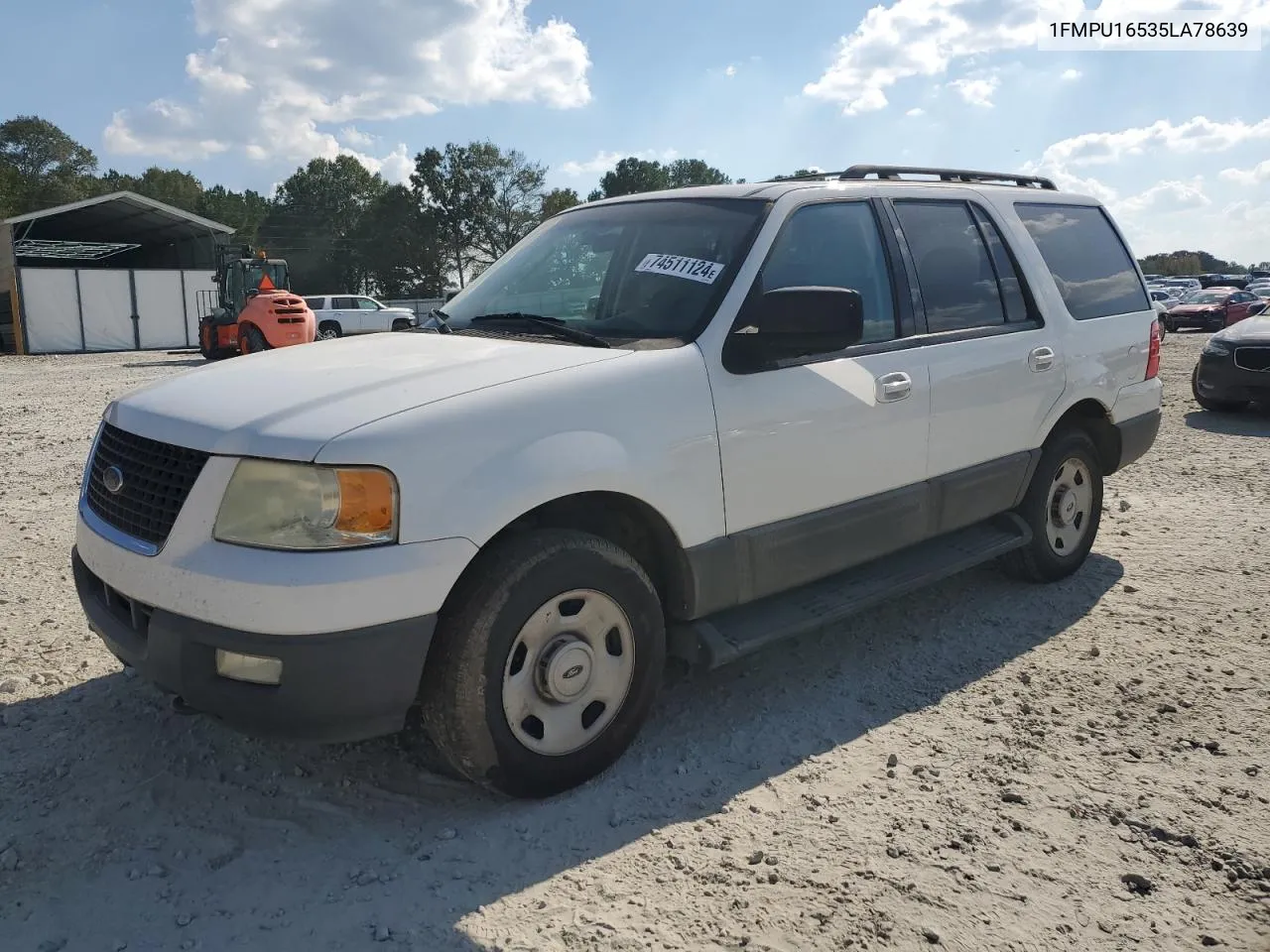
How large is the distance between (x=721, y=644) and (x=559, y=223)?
219 cm

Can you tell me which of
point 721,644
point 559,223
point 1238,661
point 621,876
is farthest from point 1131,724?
point 559,223

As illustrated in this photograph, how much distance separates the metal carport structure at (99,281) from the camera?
105 feet

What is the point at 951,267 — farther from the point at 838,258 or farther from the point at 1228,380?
the point at 1228,380

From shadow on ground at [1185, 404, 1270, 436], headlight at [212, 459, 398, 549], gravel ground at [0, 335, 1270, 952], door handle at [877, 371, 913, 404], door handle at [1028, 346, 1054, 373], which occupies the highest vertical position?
door handle at [1028, 346, 1054, 373]

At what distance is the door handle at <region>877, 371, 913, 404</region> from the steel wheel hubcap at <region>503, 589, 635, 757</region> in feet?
4.75

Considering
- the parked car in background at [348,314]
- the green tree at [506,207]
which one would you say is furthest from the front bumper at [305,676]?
the green tree at [506,207]

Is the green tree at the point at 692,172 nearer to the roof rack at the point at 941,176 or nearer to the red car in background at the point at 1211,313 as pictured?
the red car in background at the point at 1211,313

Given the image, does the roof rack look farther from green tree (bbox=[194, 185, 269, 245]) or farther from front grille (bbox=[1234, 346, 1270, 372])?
green tree (bbox=[194, 185, 269, 245])

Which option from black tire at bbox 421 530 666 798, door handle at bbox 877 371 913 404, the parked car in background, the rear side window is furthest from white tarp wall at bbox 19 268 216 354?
black tire at bbox 421 530 666 798

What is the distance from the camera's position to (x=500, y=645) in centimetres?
276

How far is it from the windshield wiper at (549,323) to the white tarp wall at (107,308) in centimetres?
3121

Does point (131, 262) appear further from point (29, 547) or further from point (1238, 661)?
point (1238, 661)

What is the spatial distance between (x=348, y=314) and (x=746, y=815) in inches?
1308

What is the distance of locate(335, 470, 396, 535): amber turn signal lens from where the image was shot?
2.53m
